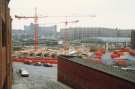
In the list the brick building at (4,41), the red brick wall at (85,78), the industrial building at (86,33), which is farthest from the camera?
the industrial building at (86,33)

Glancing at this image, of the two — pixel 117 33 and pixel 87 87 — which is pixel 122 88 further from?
pixel 117 33

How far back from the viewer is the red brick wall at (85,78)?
25822 mm

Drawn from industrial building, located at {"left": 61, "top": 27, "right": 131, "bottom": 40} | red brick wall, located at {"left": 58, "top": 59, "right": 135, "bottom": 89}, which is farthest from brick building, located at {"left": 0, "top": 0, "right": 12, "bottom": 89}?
industrial building, located at {"left": 61, "top": 27, "right": 131, "bottom": 40}

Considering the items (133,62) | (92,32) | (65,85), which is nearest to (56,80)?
(65,85)

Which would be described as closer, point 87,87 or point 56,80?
point 87,87

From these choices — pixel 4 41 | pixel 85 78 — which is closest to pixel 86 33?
pixel 85 78

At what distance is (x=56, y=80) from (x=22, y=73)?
9041 millimetres

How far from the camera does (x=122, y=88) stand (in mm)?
24312

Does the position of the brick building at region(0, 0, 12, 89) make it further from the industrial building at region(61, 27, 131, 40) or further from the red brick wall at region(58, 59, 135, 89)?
the industrial building at region(61, 27, 131, 40)

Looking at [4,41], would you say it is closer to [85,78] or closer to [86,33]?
[85,78]

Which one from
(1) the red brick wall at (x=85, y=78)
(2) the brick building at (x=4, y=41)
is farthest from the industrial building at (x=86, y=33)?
(2) the brick building at (x=4, y=41)

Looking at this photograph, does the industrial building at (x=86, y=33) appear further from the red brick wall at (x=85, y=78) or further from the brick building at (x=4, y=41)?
the brick building at (x=4, y=41)

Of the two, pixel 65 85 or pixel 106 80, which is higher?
pixel 106 80

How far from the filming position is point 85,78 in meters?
35.9
